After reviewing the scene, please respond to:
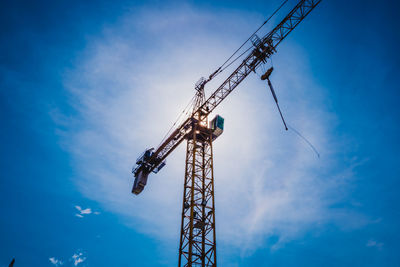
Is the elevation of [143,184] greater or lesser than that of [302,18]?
lesser

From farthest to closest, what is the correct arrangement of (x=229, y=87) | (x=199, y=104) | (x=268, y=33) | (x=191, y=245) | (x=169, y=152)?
(x=169, y=152) → (x=199, y=104) → (x=229, y=87) → (x=268, y=33) → (x=191, y=245)

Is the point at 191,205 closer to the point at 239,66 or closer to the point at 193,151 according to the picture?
the point at 193,151

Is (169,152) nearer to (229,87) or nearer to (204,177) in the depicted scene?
(204,177)

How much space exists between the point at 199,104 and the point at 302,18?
42.4 feet

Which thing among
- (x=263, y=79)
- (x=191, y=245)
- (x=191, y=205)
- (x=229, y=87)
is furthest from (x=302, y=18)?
(x=191, y=245)

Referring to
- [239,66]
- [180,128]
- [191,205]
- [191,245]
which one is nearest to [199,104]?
[180,128]

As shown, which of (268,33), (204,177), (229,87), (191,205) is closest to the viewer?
(191,205)

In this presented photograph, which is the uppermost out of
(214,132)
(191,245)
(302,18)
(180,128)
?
(302,18)

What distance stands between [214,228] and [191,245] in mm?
2494

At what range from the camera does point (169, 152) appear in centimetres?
2766

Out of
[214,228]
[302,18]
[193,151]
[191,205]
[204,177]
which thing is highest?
[302,18]

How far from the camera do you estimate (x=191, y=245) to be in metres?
16.0

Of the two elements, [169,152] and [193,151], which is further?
[169,152]

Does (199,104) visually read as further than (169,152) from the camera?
No
